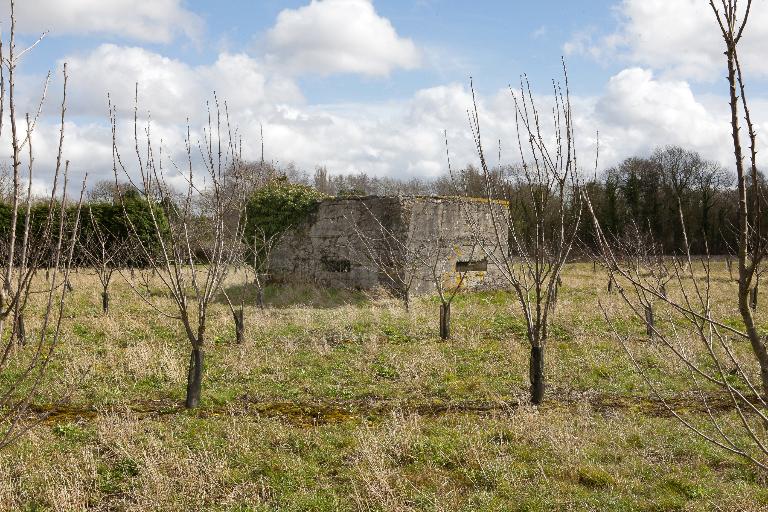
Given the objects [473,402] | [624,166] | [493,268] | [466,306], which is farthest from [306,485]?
[624,166]

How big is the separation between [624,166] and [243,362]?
36587 millimetres

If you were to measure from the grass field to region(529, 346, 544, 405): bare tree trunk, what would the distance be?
184mm

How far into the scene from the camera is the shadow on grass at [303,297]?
48.8 ft

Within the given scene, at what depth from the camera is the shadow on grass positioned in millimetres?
14884

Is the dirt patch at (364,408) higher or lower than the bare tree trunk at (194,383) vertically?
lower

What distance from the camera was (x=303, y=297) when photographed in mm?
15586

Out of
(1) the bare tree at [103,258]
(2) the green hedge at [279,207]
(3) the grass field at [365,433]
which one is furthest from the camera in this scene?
(2) the green hedge at [279,207]

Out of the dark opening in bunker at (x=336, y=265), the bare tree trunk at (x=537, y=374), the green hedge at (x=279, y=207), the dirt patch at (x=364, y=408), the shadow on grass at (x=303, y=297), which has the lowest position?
the dirt patch at (x=364, y=408)

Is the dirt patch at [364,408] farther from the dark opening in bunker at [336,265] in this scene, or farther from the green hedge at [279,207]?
the green hedge at [279,207]

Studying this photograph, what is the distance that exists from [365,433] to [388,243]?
9.51 metres

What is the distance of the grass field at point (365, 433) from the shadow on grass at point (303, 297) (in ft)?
14.4

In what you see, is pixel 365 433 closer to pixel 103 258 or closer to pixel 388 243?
pixel 388 243

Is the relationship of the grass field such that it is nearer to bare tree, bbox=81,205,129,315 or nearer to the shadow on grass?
bare tree, bbox=81,205,129,315

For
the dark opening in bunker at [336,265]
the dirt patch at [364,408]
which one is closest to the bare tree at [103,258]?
the dirt patch at [364,408]
